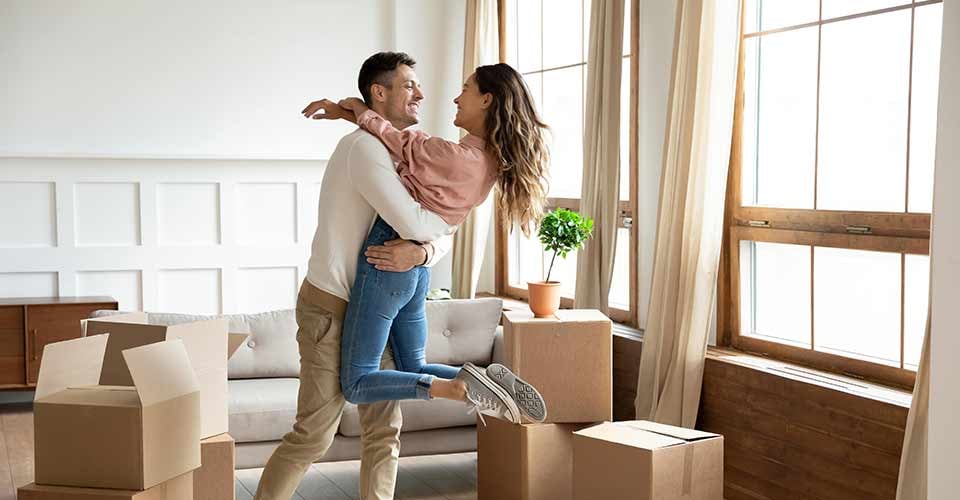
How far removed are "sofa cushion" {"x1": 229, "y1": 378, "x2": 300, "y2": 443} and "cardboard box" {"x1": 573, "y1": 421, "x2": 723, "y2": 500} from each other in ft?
4.32

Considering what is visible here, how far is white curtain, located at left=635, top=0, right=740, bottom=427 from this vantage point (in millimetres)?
4121

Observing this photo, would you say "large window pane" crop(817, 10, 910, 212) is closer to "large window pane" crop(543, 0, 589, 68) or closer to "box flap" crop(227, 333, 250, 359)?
"large window pane" crop(543, 0, 589, 68)

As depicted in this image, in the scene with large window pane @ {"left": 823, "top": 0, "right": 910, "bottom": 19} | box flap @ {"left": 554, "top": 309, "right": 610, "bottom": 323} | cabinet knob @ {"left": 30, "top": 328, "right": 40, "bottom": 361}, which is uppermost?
large window pane @ {"left": 823, "top": 0, "right": 910, "bottom": 19}

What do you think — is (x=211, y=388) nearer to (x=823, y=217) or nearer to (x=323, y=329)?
(x=323, y=329)

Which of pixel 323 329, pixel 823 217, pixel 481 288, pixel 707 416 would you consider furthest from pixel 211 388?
pixel 481 288

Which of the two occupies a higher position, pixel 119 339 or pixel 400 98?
pixel 400 98

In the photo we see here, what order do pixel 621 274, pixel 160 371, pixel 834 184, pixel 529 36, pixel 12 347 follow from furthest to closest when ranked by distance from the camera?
pixel 529 36
pixel 12 347
pixel 621 274
pixel 834 184
pixel 160 371

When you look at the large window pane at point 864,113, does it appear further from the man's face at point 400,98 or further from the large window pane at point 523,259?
the large window pane at point 523,259

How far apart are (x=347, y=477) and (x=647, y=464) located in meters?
1.78

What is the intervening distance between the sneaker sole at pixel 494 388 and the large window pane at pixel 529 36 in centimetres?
365

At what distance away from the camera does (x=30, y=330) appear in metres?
5.76

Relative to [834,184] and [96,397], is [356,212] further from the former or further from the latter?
[834,184]

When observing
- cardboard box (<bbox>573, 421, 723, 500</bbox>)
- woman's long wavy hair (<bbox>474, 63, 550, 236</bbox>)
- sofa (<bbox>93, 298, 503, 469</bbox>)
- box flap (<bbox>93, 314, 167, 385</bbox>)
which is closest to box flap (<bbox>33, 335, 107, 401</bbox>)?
box flap (<bbox>93, 314, 167, 385</bbox>)

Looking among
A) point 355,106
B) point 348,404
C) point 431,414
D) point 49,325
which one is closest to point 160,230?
point 49,325
